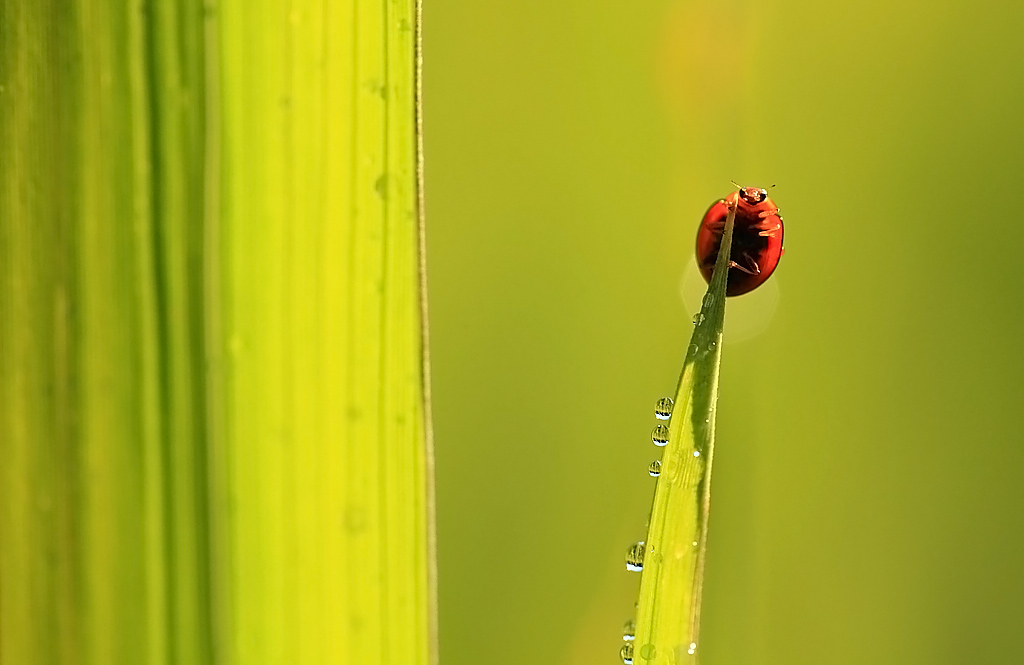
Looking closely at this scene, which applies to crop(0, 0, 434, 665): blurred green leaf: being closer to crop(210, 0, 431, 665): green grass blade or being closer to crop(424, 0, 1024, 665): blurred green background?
crop(210, 0, 431, 665): green grass blade

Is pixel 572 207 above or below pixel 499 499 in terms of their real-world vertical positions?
above

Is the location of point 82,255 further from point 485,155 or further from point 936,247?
point 936,247

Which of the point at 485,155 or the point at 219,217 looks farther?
the point at 485,155

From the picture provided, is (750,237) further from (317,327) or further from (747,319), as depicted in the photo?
(317,327)

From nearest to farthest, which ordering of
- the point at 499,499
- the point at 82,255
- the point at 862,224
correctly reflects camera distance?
the point at 82,255 < the point at 499,499 < the point at 862,224

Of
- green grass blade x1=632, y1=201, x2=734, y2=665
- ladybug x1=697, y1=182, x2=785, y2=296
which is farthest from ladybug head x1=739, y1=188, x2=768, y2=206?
green grass blade x1=632, y1=201, x2=734, y2=665

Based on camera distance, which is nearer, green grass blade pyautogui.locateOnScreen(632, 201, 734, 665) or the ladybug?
green grass blade pyautogui.locateOnScreen(632, 201, 734, 665)

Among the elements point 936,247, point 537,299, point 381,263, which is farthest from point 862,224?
point 381,263
